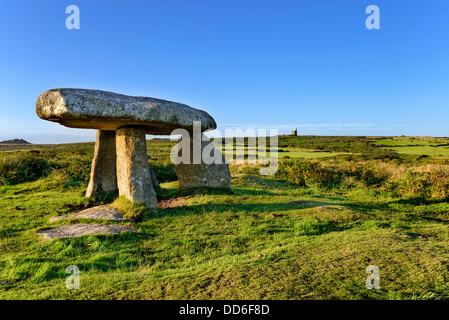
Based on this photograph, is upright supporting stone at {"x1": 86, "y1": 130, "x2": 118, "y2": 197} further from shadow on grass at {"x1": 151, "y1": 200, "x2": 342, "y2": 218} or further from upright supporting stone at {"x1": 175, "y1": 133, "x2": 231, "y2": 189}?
shadow on grass at {"x1": 151, "y1": 200, "x2": 342, "y2": 218}

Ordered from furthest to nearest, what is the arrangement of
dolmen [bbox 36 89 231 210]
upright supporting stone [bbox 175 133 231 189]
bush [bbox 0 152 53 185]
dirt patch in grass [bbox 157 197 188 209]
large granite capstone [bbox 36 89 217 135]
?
1. bush [bbox 0 152 53 185]
2. upright supporting stone [bbox 175 133 231 189]
3. dirt patch in grass [bbox 157 197 188 209]
4. dolmen [bbox 36 89 231 210]
5. large granite capstone [bbox 36 89 217 135]

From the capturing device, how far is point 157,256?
534 cm

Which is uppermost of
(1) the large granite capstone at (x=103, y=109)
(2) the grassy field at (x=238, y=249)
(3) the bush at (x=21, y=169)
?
(1) the large granite capstone at (x=103, y=109)

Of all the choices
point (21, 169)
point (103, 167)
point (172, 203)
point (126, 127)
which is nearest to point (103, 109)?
point (126, 127)

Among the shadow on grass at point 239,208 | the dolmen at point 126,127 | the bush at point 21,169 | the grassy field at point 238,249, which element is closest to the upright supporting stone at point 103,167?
the dolmen at point 126,127

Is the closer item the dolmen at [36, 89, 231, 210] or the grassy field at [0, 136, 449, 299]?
the grassy field at [0, 136, 449, 299]

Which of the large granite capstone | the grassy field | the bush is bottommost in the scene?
the grassy field

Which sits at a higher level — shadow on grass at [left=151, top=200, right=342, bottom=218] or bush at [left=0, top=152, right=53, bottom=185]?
bush at [left=0, top=152, right=53, bottom=185]

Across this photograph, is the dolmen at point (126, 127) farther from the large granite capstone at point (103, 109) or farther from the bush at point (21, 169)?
the bush at point (21, 169)

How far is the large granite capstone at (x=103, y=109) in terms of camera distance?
6824 mm

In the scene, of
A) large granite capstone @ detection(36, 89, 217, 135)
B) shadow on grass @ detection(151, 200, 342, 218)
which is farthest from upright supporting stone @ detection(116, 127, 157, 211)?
shadow on grass @ detection(151, 200, 342, 218)

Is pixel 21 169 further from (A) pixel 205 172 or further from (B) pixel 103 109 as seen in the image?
(B) pixel 103 109

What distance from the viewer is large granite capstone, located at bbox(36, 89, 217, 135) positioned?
269 inches
